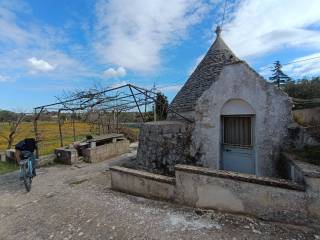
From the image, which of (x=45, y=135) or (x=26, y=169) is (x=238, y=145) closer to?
(x=26, y=169)

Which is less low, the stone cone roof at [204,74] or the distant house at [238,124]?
the stone cone roof at [204,74]

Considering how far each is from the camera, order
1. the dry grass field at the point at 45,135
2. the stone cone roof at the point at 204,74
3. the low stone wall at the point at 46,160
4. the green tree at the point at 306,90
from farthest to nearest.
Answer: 1. the green tree at the point at 306,90
2. the dry grass field at the point at 45,135
3. the low stone wall at the point at 46,160
4. the stone cone roof at the point at 204,74

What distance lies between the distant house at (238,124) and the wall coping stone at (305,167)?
852 mm

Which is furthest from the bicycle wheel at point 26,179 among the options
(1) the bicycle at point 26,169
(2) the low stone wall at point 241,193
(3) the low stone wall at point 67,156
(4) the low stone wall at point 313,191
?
(4) the low stone wall at point 313,191

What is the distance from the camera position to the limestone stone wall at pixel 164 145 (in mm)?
8078

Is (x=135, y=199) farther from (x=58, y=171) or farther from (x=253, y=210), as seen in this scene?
(x=58, y=171)

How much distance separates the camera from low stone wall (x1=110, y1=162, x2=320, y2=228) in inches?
161

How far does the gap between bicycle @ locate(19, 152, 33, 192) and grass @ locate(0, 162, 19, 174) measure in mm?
3828

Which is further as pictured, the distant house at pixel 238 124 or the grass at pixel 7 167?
the grass at pixel 7 167

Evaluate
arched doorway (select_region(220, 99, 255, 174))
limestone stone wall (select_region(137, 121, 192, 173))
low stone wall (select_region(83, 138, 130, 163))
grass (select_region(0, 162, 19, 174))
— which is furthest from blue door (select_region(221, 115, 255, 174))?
grass (select_region(0, 162, 19, 174))

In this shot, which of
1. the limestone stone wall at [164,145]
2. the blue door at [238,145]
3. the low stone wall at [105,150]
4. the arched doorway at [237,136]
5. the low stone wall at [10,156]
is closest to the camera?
the arched doorway at [237,136]

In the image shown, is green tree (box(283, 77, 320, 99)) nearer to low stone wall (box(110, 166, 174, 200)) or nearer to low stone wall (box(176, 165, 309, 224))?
low stone wall (box(176, 165, 309, 224))

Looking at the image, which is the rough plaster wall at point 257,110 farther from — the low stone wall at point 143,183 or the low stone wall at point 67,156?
the low stone wall at point 67,156

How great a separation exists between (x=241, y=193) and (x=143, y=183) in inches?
98.7
